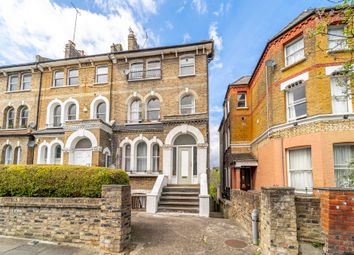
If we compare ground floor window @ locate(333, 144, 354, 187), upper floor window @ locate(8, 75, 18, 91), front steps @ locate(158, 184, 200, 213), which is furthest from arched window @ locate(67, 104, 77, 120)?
ground floor window @ locate(333, 144, 354, 187)

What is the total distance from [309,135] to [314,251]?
624 cm

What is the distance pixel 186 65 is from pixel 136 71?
378 cm

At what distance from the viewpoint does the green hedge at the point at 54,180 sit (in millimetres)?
6680

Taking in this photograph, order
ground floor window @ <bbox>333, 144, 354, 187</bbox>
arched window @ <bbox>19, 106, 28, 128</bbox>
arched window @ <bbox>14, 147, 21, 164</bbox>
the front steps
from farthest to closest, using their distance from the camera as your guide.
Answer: arched window @ <bbox>19, 106, 28, 128</bbox>, arched window @ <bbox>14, 147, 21, 164</bbox>, the front steps, ground floor window @ <bbox>333, 144, 354, 187</bbox>

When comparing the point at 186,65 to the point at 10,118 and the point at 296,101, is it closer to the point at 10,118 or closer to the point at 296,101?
the point at 296,101

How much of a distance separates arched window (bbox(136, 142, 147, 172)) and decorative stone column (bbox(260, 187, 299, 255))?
10.6 m

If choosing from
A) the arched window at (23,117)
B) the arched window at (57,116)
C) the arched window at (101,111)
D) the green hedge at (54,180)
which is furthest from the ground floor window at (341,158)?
the arched window at (23,117)

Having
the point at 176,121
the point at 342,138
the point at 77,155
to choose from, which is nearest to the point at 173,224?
the point at 176,121

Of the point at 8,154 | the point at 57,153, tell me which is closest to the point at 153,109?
the point at 57,153

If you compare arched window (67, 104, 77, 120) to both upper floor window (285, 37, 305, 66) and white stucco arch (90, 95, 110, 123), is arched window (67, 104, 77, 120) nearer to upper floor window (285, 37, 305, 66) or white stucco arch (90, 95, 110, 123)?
white stucco arch (90, 95, 110, 123)

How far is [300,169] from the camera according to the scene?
34.3 ft

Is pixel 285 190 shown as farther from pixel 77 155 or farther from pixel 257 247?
pixel 77 155

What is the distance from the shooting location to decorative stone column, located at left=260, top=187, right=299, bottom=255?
5207 mm

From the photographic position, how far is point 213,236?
731cm
